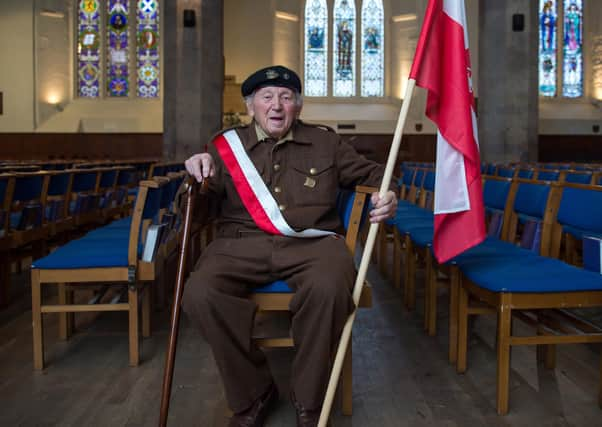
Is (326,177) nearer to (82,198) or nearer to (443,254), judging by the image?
(443,254)

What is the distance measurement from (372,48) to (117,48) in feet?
21.8

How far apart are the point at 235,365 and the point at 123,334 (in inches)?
51.4

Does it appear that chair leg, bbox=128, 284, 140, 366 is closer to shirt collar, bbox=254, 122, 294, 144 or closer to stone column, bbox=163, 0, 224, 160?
shirt collar, bbox=254, 122, 294, 144

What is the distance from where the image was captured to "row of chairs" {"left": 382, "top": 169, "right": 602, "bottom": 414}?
6.84 ft

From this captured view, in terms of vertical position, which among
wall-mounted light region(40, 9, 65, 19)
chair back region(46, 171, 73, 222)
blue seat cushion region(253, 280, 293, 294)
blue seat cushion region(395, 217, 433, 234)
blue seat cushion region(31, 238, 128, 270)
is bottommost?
blue seat cushion region(253, 280, 293, 294)

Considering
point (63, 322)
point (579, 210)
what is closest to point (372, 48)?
point (579, 210)

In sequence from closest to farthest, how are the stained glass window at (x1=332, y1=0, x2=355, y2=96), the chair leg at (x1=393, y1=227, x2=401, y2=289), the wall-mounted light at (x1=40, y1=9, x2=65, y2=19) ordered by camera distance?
the chair leg at (x1=393, y1=227, x2=401, y2=289) → the wall-mounted light at (x1=40, y1=9, x2=65, y2=19) → the stained glass window at (x1=332, y1=0, x2=355, y2=96)

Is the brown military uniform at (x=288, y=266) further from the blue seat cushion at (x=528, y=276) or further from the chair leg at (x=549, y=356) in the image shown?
the chair leg at (x=549, y=356)

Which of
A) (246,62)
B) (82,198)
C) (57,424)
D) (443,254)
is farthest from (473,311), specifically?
(246,62)

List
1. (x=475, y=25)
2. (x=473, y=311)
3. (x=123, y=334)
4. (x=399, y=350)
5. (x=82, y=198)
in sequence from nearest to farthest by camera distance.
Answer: (x=473, y=311) → (x=399, y=350) → (x=123, y=334) → (x=82, y=198) → (x=475, y=25)

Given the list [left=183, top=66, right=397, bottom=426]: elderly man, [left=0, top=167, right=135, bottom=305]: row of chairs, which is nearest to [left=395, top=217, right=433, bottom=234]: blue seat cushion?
[left=183, top=66, right=397, bottom=426]: elderly man

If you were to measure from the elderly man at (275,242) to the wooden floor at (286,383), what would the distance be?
256mm

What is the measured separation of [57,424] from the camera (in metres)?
2.07

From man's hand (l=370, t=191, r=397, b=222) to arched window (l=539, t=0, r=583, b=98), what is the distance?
16.3m
